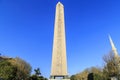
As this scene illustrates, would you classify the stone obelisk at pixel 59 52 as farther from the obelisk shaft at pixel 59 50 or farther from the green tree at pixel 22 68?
the green tree at pixel 22 68

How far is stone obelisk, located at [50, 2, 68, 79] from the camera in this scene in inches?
801

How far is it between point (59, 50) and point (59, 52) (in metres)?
0.22

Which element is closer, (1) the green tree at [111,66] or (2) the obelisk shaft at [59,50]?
(2) the obelisk shaft at [59,50]

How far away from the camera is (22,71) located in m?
44.8

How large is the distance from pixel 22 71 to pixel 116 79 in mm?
23058

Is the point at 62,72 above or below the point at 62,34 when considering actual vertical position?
below

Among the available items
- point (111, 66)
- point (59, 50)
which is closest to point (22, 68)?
point (111, 66)

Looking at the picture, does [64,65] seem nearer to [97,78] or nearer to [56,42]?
[56,42]

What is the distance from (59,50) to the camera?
2105cm

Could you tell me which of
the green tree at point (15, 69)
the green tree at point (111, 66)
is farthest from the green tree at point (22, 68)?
the green tree at point (111, 66)

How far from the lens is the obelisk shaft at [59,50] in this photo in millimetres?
20391

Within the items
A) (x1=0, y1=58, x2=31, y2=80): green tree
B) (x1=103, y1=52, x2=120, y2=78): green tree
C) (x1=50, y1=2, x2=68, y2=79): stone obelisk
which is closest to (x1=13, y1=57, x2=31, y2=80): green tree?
(x1=0, y1=58, x2=31, y2=80): green tree

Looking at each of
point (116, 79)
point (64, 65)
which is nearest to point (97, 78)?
point (116, 79)

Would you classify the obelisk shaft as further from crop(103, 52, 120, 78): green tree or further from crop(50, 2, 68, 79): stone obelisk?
crop(103, 52, 120, 78): green tree
